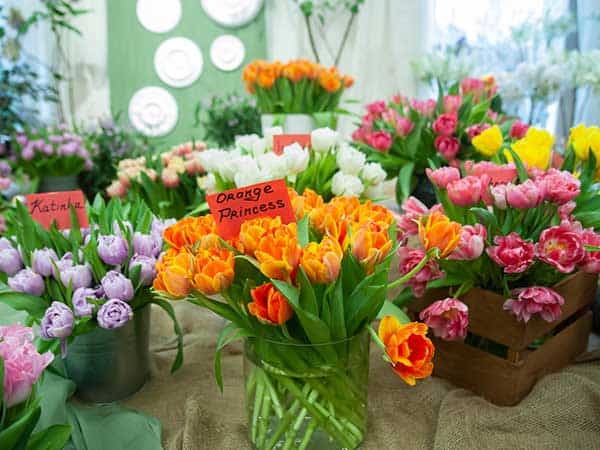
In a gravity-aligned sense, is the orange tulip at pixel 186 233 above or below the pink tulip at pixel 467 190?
below

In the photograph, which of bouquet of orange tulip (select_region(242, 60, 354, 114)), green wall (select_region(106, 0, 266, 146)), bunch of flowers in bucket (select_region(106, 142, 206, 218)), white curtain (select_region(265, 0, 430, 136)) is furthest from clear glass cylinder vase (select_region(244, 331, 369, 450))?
green wall (select_region(106, 0, 266, 146))

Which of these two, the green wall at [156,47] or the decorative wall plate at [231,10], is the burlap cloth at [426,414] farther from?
the decorative wall plate at [231,10]

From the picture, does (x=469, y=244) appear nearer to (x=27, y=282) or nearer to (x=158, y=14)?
(x=27, y=282)

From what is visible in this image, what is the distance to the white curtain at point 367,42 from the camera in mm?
3123

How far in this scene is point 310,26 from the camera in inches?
126

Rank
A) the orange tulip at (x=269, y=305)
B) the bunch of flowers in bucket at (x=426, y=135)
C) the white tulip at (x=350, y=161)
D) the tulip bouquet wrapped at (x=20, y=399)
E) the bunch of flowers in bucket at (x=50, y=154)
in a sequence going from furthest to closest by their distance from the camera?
the bunch of flowers in bucket at (x=50, y=154), the bunch of flowers in bucket at (x=426, y=135), the white tulip at (x=350, y=161), the orange tulip at (x=269, y=305), the tulip bouquet wrapped at (x=20, y=399)

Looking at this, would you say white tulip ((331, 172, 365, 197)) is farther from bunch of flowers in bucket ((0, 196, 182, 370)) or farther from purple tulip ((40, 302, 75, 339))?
purple tulip ((40, 302, 75, 339))

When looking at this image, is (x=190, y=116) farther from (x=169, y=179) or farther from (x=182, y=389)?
(x=182, y=389)

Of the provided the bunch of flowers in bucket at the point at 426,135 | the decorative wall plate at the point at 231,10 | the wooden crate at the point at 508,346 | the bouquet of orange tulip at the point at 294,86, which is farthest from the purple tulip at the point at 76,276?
the decorative wall plate at the point at 231,10

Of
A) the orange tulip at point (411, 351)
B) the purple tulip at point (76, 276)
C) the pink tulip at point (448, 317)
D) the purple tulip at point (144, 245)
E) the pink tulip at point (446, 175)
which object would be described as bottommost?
the pink tulip at point (448, 317)

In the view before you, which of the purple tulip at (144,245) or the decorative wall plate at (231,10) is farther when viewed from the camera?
the decorative wall plate at (231,10)

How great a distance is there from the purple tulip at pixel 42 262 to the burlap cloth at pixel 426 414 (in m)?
0.26

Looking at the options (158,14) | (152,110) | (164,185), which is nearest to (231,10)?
(158,14)

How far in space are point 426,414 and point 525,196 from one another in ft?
1.18
